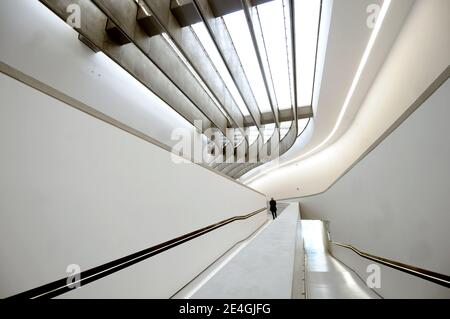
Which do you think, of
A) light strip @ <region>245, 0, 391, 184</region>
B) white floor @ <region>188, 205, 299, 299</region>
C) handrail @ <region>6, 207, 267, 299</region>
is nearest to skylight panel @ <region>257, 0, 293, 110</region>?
light strip @ <region>245, 0, 391, 184</region>

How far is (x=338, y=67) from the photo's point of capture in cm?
563

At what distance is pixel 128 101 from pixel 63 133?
4165 mm

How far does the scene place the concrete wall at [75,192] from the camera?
1.21 m

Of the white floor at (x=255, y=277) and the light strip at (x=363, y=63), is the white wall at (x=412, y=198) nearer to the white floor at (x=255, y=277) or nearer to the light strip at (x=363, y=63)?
the white floor at (x=255, y=277)

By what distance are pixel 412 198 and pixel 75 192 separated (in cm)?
327

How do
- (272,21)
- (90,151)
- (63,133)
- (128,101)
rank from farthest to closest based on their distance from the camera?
1. (128,101)
2. (272,21)
3. (90,151)
4. (63,133)

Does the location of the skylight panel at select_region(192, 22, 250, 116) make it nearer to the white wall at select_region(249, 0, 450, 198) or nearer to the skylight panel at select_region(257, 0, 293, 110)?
the skylight panel at select_region(257, 0, 293, 110)

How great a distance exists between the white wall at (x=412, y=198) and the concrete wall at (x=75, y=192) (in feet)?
8.67

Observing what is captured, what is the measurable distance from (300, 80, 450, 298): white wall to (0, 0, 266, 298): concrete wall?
8.67 feet

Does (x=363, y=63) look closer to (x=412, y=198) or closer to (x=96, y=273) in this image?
(x=412, y=198)

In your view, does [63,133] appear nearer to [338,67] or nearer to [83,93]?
[83,93]

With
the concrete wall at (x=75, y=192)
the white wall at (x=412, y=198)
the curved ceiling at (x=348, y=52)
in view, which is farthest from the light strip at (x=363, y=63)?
the concrete wall at (x=75, y=192)

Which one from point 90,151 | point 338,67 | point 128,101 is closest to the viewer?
point 90,151
